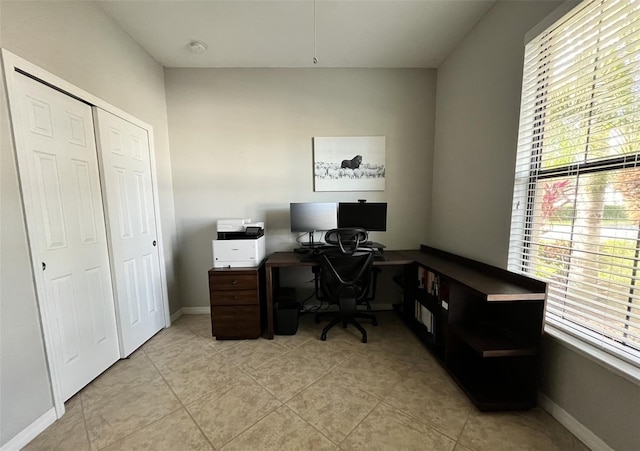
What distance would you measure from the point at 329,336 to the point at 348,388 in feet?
2.15

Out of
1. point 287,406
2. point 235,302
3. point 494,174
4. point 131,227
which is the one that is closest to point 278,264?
point 235,302

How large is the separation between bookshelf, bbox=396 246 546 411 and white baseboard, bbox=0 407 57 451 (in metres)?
2.62

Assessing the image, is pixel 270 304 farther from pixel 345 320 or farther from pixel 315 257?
pixel 345 320

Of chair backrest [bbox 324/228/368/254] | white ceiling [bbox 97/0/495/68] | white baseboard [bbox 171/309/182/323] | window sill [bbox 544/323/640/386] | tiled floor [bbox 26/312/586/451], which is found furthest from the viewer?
white baseboard [bbox 171/309/182/323]

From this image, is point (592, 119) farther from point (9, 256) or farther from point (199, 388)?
point (9, 256)

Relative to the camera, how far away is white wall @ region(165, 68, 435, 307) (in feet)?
8.16

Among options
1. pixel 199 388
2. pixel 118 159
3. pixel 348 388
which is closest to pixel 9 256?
pixel 118 159

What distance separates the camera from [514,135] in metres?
1.59

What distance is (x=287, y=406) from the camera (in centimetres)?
143

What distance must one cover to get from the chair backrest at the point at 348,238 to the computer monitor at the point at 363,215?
1.39 ft

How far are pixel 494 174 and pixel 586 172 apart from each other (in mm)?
567

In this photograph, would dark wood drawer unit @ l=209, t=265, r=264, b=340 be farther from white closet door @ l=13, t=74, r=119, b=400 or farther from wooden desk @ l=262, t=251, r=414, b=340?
white closet door @ l=13, t=74, r=119, b=400

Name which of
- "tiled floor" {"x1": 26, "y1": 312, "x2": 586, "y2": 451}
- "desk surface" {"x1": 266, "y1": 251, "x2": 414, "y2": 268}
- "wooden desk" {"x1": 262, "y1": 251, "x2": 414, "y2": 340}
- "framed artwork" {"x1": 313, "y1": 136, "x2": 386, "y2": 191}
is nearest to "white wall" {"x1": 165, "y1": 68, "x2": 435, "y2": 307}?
"framed artwork" {"x1": 313, "y1": 136, "x2": 386, "y2": 191}

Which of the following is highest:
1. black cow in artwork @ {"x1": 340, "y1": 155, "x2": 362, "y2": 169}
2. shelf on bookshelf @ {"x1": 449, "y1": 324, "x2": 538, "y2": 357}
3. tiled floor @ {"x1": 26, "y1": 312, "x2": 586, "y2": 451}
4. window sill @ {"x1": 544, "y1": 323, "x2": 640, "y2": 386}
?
black cow in artwork @ {"x1": 340, "y1": 155, "x2": 362, "y2": 169}
